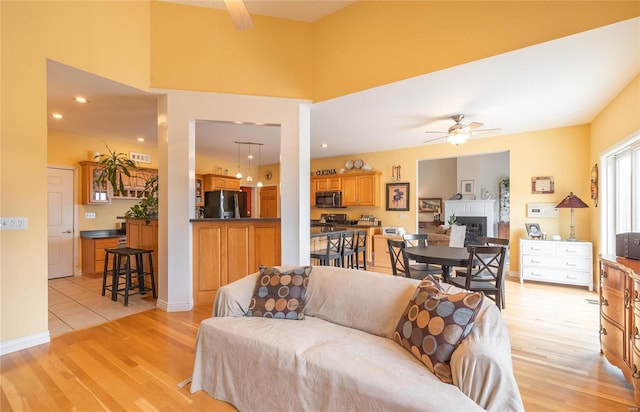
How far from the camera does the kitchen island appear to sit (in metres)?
3.81

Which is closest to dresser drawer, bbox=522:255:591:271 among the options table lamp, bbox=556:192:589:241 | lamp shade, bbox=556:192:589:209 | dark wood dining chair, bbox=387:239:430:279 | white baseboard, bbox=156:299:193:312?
table lamp, bbox=556:192:589:241

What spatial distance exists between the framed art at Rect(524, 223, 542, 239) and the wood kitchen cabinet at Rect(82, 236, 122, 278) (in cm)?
768

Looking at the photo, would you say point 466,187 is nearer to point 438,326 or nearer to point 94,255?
point 438,326

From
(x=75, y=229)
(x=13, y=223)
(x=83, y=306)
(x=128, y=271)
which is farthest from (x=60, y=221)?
(x=13, y=223)

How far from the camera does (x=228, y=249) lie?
393 centimetres

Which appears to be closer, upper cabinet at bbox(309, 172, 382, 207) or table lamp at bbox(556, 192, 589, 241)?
table lamp at bbox(556, 192, 589, 241)

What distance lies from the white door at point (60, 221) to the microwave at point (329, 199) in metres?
5.16

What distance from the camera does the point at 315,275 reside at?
240 centimetres

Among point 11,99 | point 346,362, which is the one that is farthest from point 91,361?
point 11,99

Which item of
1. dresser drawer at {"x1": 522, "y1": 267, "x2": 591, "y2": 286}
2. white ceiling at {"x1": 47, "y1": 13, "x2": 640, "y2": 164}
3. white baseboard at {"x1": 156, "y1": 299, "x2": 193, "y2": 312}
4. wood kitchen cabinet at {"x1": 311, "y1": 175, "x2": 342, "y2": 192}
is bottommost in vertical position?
white baseboard at {"x1": 156, "y1": 299, "x2": 193, "y2": 312}

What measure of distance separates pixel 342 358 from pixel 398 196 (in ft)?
18.1

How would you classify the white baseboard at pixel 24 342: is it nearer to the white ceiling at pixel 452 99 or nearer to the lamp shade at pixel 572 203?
the white ceiling at pixel 452 99

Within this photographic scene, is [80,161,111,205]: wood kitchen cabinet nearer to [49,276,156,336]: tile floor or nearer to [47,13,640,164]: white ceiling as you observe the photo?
[47,13,640,164]: white ceiling

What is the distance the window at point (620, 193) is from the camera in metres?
3.40
